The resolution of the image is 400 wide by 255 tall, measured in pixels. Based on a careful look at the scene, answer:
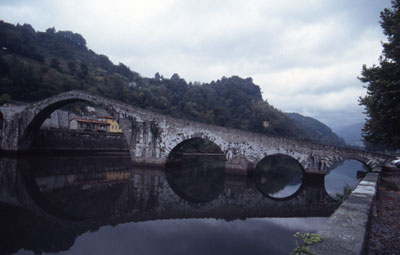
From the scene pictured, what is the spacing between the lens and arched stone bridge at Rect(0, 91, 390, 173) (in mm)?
15148

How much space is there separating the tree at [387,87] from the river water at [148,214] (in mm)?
3979

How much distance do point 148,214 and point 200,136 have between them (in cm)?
923

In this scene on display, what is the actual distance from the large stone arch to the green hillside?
12.6 meters

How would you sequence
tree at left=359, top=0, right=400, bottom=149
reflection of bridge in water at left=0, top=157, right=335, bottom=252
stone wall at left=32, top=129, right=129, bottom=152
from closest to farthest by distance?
reflection of bridge in water at left=0, top=157, right=335, bottom=252 < tree at left=359, top=0, right=400, bottom=149 < stone wall at left=32, top=129, right=129, bottom=152

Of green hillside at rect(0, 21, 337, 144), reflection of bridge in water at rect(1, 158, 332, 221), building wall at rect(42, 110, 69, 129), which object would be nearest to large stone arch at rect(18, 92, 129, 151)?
reflection of bridge in water at rect(1, 158, 332, 221)

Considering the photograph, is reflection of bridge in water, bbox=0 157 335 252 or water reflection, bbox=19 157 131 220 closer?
reflection of bridge in water, bbox=0 157 335 252

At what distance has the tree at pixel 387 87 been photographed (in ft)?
31.1

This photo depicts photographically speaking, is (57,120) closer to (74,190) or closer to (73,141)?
(73,141)

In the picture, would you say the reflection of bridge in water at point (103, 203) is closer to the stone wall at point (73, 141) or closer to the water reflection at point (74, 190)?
the water reflection at point (74, 190)

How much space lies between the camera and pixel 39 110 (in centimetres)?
2047

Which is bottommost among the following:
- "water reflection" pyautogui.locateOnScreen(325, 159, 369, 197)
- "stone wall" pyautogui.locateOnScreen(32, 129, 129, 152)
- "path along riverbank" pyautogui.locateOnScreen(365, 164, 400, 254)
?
"water reflection" pyautogui.locateOnScreen(325, 159, 369, 197)

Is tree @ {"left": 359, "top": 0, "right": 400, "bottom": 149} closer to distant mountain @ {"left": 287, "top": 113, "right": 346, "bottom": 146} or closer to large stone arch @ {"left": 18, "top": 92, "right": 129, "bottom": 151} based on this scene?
large stone arch @ {"left": 18, "top": 92, "right": 129, "bottom": 151}

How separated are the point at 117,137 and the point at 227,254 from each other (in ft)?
82.9

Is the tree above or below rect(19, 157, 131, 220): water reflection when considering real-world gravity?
above
